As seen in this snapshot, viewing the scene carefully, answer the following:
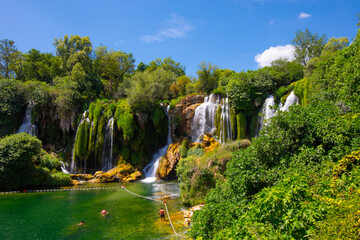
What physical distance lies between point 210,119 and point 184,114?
4.10 meters

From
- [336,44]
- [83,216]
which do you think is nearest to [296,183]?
[83,216]

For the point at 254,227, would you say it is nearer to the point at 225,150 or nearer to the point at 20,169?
the point at 225,150

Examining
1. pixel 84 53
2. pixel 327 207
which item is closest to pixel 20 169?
pixel 327 207

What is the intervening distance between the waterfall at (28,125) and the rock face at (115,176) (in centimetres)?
1131

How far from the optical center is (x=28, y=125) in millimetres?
31859

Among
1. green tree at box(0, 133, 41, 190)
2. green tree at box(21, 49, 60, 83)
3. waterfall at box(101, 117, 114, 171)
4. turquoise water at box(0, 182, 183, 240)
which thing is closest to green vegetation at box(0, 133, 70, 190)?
green tree at box(0, 133, 41, 190)

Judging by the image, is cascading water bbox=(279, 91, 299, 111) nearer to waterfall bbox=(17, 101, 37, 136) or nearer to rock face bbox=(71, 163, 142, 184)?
rock face bbox=(71, 163, 142, 184)

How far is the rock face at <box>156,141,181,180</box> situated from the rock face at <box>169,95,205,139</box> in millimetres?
4370

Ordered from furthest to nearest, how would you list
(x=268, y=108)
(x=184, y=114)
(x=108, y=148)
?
1. (x=184, y=114)
2. (x=108, y=148)
3. (x=268, y=108)

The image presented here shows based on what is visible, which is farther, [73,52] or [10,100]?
[73,52]

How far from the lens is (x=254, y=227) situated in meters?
4.00

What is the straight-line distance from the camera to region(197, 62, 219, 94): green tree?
36.5 meters

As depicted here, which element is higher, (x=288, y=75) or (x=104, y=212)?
(x=288, y=75)

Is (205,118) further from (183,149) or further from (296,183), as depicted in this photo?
(296,183)
